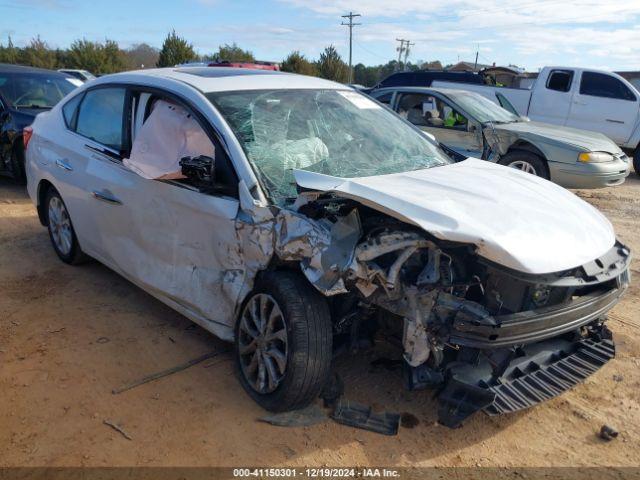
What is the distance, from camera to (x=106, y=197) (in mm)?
3809

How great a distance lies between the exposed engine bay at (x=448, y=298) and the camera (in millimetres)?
2445

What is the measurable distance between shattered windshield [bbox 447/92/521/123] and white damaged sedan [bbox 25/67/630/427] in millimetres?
4532

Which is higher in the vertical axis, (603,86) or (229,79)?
(229,79)

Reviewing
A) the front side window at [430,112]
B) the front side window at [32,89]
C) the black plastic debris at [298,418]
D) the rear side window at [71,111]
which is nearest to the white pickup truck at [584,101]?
the front side window at [430,112]

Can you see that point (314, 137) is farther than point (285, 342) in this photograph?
Yes

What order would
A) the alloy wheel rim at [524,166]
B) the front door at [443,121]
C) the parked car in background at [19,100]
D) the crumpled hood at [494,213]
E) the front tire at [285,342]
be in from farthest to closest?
1. the front door at [443,121]
2. the alloy wheel rim at [524,166]
3. the parked car in background at [19,100]
4. the front tire at [285,342]
5. the crumpled hood at [494,213]

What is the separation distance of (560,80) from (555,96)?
0.37 meters

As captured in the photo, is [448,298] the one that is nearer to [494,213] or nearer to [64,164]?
[494,213]

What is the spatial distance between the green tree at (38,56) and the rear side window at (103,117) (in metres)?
35.6

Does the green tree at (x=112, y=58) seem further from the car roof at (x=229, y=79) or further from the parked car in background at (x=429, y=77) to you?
the car roof at (x=229, y=79)

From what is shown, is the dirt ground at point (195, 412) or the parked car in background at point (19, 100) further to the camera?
the parked car in background at point (19, 100)

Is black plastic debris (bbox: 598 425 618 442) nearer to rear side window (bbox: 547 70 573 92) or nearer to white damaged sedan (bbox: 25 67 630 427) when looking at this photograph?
white damaged sedan (bbox: 25 67 630 427)

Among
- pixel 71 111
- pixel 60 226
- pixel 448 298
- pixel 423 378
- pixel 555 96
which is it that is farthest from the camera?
pixel 555 96

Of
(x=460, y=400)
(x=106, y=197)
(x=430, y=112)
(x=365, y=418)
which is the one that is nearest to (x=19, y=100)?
(x=106, y=197)
